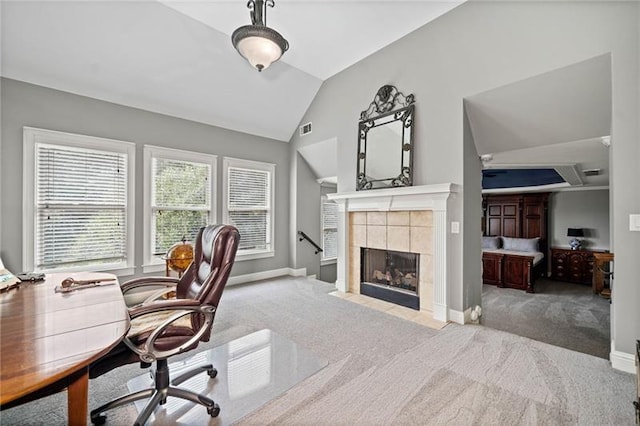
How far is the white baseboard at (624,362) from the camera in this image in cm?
225

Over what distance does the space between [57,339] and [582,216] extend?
919cm

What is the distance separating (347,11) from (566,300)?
19.7 feet

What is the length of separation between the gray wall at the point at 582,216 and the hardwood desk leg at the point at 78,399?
9009 mm

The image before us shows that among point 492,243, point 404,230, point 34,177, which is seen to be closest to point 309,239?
point 404,230

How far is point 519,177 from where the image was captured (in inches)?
251

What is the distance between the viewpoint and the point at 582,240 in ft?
21.9

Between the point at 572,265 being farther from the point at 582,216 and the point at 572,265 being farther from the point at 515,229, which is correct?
the point at 515,229

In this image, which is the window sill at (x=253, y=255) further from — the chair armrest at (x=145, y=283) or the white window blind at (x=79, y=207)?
the chair armrest at (x=145, y=283)

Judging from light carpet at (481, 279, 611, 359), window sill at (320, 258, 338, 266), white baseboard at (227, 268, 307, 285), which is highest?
window sill at (320, 258, 338, 266)

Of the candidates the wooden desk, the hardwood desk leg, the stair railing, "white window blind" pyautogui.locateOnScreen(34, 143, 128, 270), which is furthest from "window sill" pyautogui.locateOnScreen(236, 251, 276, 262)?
the hardwood desk leg

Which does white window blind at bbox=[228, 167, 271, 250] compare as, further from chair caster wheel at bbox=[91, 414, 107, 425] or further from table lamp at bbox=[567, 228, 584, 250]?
table lamp at bbox=[567, 228, 584, 250]

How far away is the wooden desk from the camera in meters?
0.88

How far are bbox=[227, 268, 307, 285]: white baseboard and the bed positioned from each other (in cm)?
415

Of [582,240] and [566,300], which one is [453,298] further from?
[582,240]
